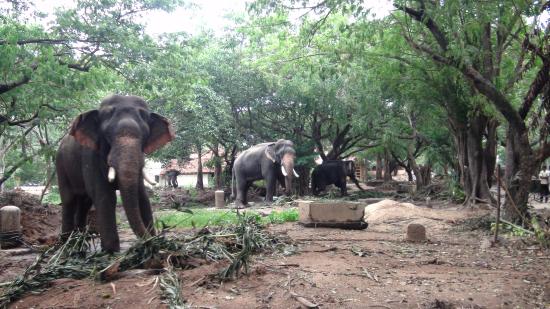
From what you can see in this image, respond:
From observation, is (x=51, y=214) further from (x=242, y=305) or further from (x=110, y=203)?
(x=242, y=305)

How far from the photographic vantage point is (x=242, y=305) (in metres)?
4.97

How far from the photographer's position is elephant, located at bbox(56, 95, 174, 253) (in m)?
6.81

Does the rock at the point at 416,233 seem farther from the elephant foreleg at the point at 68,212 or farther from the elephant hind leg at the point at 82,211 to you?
the elephant foreleg at the point at 68,212

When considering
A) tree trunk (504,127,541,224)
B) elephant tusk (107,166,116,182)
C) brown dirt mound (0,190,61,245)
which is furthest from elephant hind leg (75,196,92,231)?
tree trunk (504,127,541,224)

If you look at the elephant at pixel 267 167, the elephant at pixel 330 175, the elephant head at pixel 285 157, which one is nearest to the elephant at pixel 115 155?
the elephant at pixel 267 167

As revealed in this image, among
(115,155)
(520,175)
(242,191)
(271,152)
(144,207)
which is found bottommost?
(144,207)

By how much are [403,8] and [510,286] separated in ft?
19.2

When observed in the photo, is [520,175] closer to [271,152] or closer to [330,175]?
[271,152]

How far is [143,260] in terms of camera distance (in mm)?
6039

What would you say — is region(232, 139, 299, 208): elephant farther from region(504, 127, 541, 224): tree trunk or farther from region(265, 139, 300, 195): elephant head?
region(504, 127, 541, 224): tree trunk

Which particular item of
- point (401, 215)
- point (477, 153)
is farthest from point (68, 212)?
point (477, 153)

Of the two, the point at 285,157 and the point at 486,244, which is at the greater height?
the point at 285,157

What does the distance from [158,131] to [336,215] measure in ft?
15.7

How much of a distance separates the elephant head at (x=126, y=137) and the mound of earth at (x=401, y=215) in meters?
7.15
